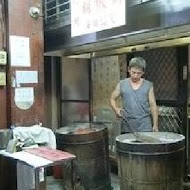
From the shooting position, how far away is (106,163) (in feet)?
16.6

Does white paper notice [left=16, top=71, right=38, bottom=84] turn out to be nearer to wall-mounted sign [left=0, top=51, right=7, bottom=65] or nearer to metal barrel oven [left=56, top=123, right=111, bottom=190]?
wall-mounted sign [left=0, top=51, right=7, bottom=65]

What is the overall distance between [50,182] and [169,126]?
2200 mm

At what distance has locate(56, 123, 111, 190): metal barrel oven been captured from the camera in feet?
15.7

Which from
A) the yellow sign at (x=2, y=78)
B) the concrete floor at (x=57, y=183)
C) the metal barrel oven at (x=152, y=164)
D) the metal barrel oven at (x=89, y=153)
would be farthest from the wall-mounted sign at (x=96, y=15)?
the concrete floor at (x=57, y=183)

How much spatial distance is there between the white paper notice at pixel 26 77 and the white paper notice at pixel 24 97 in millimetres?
111

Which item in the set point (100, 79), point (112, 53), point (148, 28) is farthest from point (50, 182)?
point (148, 28)

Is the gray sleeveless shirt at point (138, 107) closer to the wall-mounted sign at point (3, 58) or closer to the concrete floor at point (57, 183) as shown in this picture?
the concrete floor at point (57, 183)

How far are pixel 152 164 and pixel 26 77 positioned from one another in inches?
90.2

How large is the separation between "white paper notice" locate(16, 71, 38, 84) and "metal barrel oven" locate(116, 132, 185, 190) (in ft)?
6.17

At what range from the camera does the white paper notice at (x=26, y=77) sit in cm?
482

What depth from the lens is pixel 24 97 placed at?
4.90 m

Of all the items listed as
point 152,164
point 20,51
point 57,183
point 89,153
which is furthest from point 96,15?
point 57,183

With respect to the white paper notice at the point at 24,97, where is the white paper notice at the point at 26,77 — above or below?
above

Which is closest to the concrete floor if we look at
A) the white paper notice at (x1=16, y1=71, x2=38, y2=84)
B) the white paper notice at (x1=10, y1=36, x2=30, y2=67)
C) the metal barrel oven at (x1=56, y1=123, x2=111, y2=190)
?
the metal barrel oven at (x1=56, y1=123, x2=111, y2=190)
